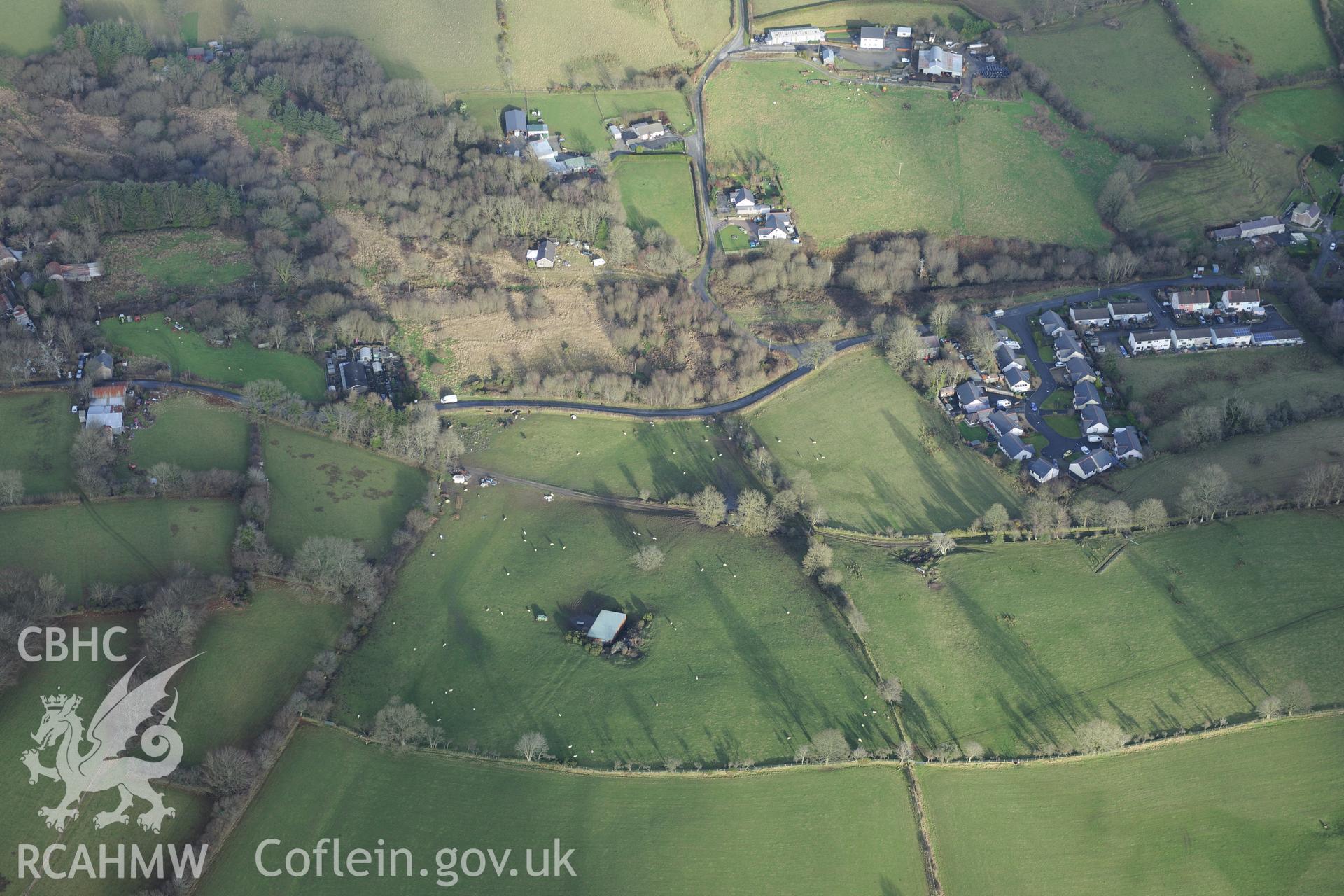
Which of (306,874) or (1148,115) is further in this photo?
(1148,115)

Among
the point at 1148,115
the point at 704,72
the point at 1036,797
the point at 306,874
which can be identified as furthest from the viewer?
the point at 704,72

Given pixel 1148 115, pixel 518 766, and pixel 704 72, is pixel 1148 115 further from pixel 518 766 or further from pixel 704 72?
pixel 518 766

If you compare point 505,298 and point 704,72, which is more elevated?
point 704,72

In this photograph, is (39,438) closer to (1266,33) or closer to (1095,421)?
(1095,421)

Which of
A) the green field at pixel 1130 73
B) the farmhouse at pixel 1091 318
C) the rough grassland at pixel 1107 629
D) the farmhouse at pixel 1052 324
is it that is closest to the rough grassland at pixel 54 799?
the rough grassland at pixel 1107 629

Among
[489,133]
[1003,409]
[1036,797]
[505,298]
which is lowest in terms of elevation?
[1036,797]

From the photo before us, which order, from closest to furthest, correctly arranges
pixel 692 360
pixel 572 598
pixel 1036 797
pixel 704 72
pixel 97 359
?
1. pixel 1036 797
2. pixel 572 598
3. pixel 97 359
4. pixel 692 360
5. pixel 704 72

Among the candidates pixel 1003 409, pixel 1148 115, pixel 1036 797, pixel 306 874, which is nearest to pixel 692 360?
pixel 1003 409

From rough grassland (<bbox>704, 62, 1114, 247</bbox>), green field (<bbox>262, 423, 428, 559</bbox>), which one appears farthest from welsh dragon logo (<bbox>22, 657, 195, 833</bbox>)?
rough grassland (<bbox>704, 62, 1114, 247</bbox>)
